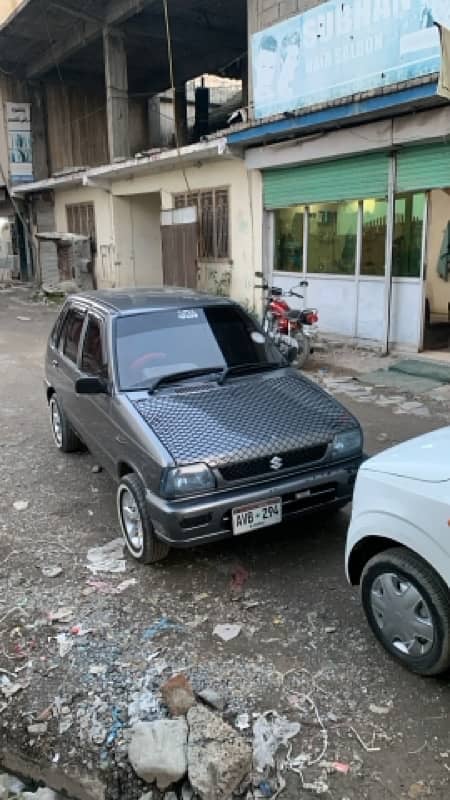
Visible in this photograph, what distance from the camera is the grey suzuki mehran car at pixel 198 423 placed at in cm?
347

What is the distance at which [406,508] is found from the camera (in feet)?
8.60

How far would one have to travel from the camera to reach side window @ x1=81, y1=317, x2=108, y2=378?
4469 millimetres

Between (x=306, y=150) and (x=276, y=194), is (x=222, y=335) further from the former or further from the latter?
(x=276, y=194)

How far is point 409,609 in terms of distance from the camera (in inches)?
108

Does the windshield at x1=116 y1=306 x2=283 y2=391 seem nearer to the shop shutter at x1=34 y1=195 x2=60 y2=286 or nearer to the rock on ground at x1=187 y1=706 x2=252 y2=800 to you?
the rock on ground at x1=187 y1=706 x2=252 y2=800

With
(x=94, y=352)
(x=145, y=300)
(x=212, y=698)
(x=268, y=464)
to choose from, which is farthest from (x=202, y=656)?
(x=145, y=300)

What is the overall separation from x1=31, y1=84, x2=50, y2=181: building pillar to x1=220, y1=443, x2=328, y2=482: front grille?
21.2 meters

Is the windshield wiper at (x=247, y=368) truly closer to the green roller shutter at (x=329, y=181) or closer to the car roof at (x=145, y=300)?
the car roof at (x=145, y=300)

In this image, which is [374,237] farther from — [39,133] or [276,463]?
[39,133]

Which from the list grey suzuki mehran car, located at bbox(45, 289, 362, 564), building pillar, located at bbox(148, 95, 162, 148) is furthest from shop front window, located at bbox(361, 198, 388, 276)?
building pillar, located at bbox(148, 95, 162, 148)

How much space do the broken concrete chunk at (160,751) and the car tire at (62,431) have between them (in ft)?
11.8

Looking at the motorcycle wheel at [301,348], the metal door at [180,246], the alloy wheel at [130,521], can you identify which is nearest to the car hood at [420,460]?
the alloy wheel at [130,521]

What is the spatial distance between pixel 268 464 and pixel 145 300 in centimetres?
196

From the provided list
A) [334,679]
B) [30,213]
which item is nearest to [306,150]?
[334,679]
